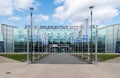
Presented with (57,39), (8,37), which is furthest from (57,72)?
(57,39)

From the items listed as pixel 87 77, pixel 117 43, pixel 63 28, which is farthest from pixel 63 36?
pixel 87 77

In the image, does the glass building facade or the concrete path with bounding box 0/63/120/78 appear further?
the glass building facade

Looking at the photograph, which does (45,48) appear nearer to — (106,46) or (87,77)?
(106,46)

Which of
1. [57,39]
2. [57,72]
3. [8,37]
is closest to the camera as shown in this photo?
[57,72]

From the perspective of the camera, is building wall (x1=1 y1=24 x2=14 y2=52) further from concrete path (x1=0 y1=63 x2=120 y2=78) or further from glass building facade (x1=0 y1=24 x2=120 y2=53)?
concrete path (x1=0 y1=63 x2=120 y2=78)

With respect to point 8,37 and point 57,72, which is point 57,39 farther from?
point 57,72

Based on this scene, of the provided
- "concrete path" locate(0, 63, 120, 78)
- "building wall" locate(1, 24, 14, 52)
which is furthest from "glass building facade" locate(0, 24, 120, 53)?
"concrete path" locate(0, 63, 120, 78)

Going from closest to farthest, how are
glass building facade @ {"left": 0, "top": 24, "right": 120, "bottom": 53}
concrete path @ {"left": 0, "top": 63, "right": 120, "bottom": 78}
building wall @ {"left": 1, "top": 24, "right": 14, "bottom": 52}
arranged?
concrete path @ {"left": 0, "top": 63, "right": 120, "bottom": 78} < glass building facade @ {"left": 0, "top": 24, "right": 120, "bottom": 53} < building wall @ {"left": 1, "top": 24, "right": 14, "bottom": 52}

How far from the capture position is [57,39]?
103 metres

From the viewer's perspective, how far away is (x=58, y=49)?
339 ft

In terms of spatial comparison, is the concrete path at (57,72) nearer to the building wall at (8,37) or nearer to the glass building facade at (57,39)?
the glass building facade at (57,39)

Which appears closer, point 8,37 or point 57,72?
point 57,72

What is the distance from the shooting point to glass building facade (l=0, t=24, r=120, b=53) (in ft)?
299

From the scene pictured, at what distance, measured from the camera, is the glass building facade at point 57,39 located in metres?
91.1
